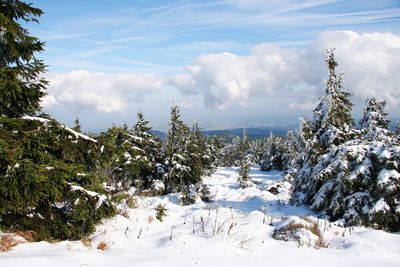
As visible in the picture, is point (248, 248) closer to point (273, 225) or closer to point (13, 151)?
point (273, 225)

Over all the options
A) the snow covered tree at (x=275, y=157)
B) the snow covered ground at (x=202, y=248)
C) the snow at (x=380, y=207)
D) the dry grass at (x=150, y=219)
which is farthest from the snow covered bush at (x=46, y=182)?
the snow covered tree at (x=275, y=157)

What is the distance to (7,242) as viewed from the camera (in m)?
6.20

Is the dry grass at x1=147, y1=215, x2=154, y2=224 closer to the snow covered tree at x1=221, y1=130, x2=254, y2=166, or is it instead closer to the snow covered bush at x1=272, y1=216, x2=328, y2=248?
the snow covered bush at x1=272, y1=216, x2=328, y2=248

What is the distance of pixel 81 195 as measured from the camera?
723cm

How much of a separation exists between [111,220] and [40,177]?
246cm

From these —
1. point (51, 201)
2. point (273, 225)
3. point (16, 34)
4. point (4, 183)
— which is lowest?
point (273, 225)

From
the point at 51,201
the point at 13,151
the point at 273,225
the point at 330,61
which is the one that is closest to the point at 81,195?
the point at 51,201

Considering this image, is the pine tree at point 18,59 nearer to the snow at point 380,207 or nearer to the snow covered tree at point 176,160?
the snow at point 380,207

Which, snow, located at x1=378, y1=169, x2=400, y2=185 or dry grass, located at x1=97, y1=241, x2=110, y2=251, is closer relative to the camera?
dry grass, located at x1=97, y1=241, x2=110, y2=251

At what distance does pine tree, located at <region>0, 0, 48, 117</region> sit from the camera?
7.36 meters

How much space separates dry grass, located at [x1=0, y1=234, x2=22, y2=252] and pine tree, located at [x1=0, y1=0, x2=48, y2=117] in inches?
107

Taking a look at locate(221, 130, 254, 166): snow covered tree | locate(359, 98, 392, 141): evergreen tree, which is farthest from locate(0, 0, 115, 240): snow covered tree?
locate(221, 130, 254, 166): snow covered tree

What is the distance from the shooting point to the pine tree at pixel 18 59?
7.36 m

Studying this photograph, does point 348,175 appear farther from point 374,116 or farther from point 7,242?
point 374,116
